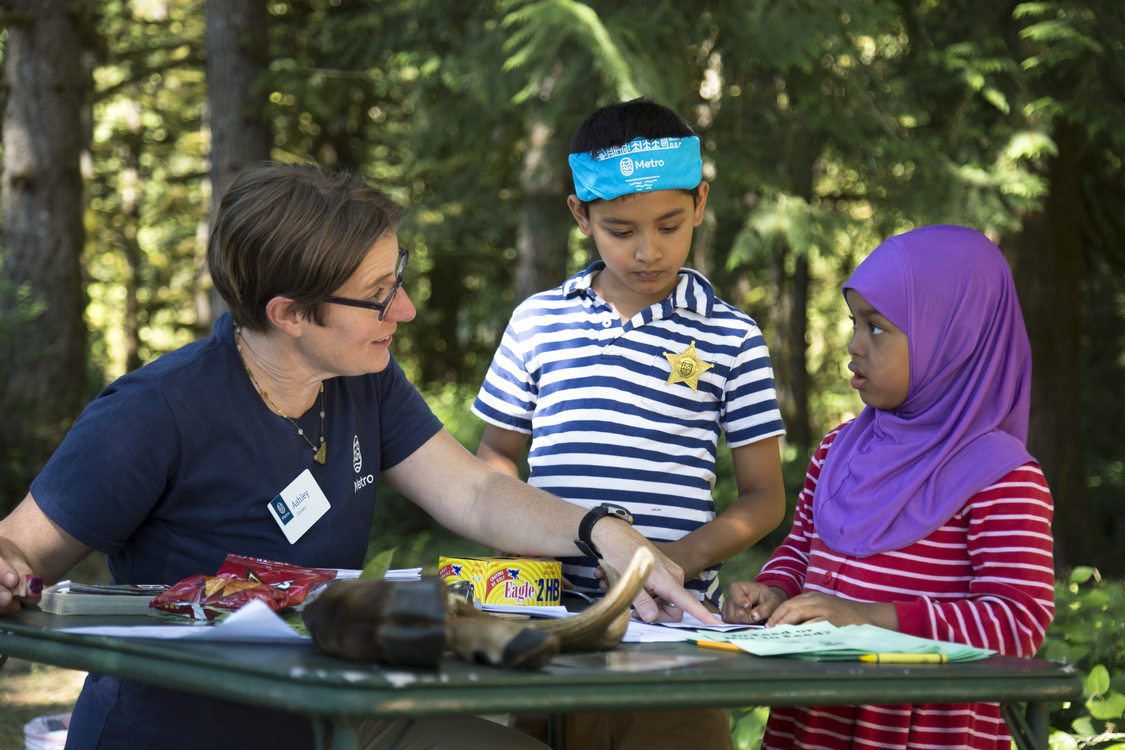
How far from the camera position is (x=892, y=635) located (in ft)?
5.99

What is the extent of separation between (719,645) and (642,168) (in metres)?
1.33

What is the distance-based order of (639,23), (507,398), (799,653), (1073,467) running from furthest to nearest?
(1073,467) → (639,23) → (507,398) → (799,653)

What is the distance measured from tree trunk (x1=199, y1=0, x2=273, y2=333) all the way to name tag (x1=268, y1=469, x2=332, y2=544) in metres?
6.92

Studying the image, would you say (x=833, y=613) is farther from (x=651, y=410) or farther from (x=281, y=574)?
(x=281, y=574)

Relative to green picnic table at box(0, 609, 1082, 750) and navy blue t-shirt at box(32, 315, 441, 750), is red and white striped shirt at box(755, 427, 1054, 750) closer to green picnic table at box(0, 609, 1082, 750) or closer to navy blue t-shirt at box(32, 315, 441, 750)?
green picnic table at box(0, 609, 1082, 750)

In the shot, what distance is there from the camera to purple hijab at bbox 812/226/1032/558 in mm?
2104

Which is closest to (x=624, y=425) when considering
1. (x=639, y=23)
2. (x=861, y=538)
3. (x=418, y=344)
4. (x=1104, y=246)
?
(x=861, y=538)

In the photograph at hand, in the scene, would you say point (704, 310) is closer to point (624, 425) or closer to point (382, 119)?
point (624, 425)

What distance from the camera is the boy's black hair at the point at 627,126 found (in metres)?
2.75

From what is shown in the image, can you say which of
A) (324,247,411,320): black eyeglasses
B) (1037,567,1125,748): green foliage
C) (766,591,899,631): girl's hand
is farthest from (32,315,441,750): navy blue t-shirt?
(1037,567,1125,748): green foliage

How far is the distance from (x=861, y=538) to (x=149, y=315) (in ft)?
51.8

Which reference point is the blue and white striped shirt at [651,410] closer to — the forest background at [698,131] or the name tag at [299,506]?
the name tag at [299,506]

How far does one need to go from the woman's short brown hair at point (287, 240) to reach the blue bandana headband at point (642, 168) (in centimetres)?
66

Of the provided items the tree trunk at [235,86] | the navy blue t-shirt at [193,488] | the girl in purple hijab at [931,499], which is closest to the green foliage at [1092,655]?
the girl in purple hijab at [931,499]
